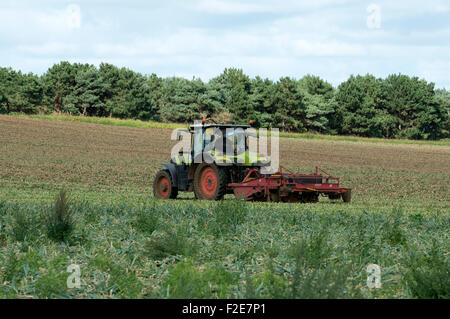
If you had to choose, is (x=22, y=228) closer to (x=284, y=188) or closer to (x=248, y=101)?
(x=284, y=188)

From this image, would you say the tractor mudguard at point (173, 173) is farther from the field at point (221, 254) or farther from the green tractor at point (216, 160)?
the field at point (221, 254)

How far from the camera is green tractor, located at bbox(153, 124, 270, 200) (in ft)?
54.5

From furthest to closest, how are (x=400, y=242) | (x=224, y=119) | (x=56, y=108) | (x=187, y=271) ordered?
(x=56, y=108) < (x=224, y=119) < (x=400, y=242) < (x=187, y=271)

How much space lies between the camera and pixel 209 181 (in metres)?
16.9

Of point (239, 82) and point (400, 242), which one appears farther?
point (239, 82)

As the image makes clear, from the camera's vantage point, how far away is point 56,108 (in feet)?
306

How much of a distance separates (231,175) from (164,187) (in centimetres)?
258

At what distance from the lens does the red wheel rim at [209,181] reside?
16.7 meters

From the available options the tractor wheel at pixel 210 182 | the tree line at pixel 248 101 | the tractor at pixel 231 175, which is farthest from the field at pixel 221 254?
the tree line at pixel 248 101

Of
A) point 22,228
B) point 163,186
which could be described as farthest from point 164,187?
point 22,228
